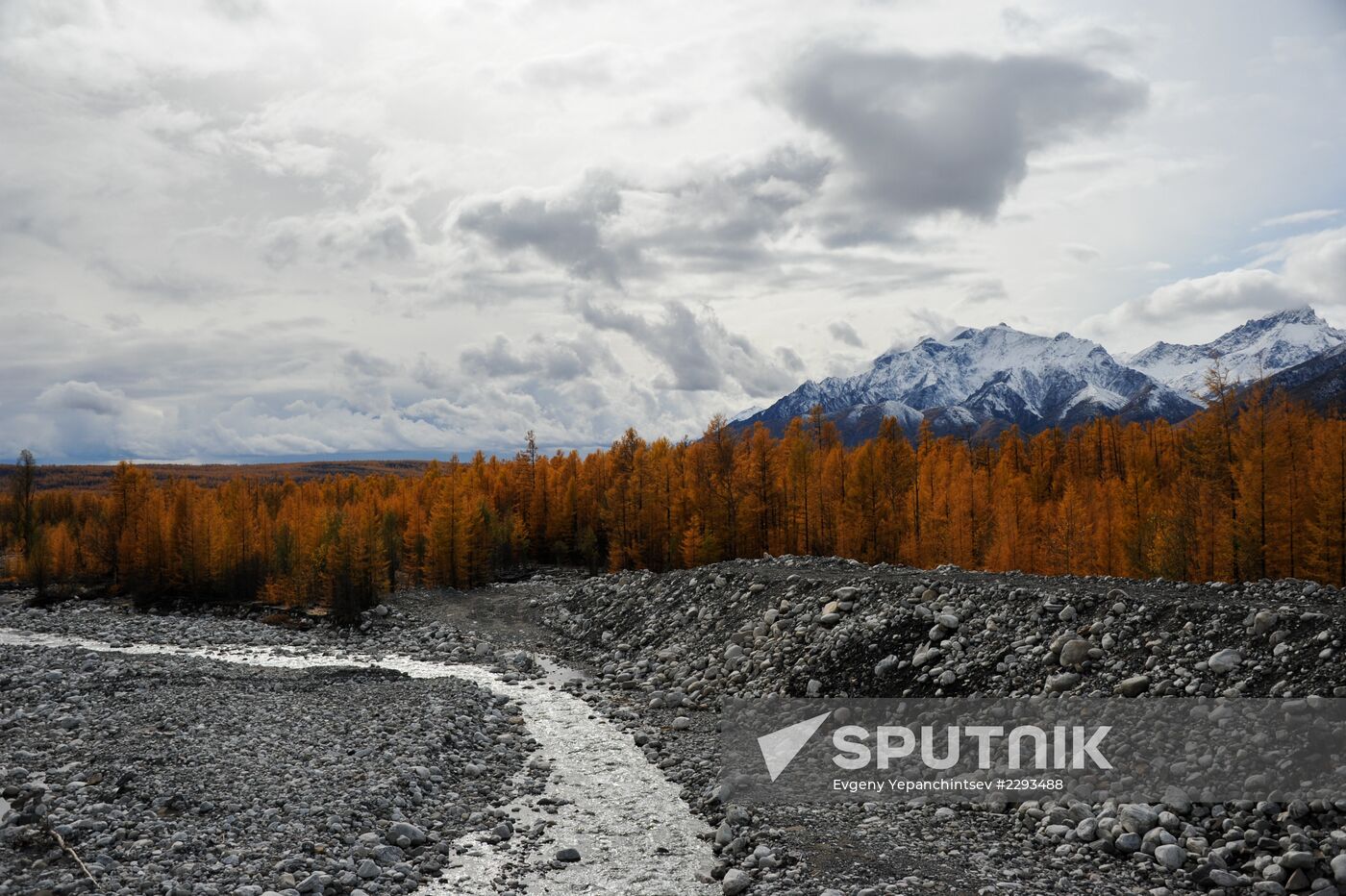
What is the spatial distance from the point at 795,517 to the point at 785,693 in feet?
128

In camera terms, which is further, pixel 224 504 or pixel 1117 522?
pixel 224 504

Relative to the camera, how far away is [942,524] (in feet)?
190

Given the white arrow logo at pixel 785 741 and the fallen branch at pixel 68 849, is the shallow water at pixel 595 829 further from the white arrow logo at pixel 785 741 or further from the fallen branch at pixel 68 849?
the fallen branch at pixel 68 849

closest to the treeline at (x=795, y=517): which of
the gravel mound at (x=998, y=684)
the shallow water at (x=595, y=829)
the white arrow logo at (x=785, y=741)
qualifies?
the gravel mound at (x=998, y=684)

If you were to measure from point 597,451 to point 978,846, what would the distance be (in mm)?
98254

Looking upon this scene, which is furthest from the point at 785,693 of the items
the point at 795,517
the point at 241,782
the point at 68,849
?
the point at 795,517

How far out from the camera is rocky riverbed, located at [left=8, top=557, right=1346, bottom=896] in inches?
509

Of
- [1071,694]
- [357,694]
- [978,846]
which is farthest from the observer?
[357,694]

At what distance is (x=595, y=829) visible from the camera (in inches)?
653

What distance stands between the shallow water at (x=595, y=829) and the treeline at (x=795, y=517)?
35.2 m

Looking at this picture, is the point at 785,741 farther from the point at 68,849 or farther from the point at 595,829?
the point at 68,849

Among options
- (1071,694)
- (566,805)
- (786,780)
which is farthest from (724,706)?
(1071,694)

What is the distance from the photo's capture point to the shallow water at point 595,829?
547 inches

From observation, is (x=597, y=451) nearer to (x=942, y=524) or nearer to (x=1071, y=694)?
(x=942, y=524)
